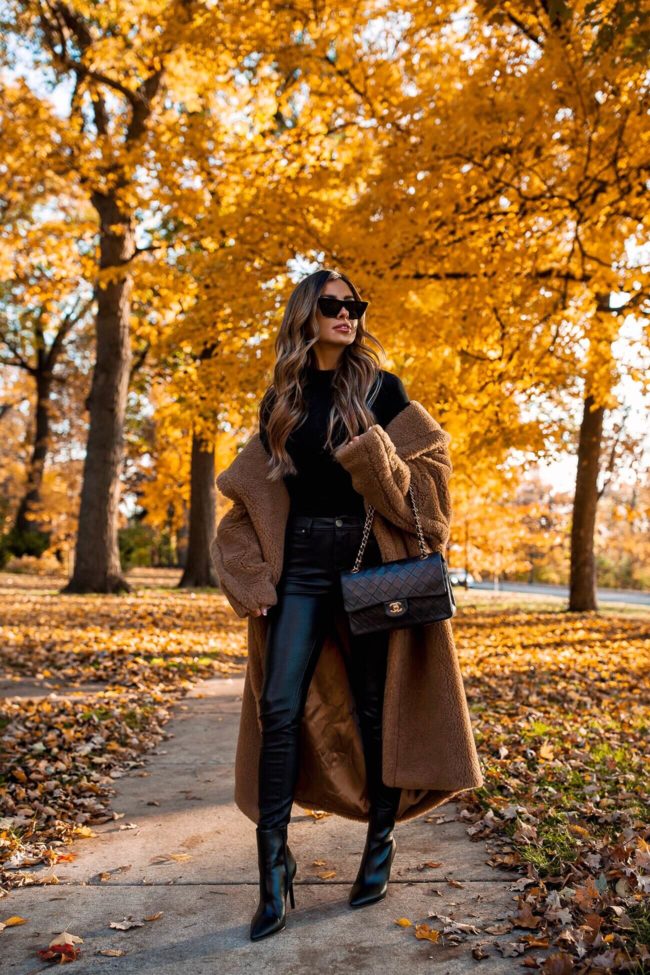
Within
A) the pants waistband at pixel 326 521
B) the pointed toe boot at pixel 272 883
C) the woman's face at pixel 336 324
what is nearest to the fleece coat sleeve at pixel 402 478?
the pants waistband at pixel 326 521

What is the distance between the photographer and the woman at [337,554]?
2.98 metres

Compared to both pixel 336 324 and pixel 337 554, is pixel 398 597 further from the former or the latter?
pixel 336 324

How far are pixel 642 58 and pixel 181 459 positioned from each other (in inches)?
826

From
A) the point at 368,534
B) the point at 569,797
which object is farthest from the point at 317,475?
A: the point at 569,797

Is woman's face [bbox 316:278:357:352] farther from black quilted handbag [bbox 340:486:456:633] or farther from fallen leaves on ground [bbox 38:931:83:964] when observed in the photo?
fallen leaves on ground [bbox 38:931:83:964]

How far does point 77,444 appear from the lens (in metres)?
34.5

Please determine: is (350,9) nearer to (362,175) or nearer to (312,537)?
(362,175)

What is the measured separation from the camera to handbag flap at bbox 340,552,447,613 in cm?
292

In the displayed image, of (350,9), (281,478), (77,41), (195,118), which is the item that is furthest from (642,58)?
(77,41)

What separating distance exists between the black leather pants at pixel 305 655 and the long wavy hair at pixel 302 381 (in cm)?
30

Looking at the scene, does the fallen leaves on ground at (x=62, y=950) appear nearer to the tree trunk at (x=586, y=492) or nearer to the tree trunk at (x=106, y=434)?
the tree trunk at (x=106, y=434)

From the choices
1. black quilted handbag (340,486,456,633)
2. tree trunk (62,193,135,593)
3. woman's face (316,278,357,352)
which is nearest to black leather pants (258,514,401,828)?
black quilted handbag (340,486,456,633)

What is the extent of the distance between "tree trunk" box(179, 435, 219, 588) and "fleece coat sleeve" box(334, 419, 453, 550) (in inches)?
586

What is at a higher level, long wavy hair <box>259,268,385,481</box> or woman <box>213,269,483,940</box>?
long wavy hair <box>259,268,385,481</box>
